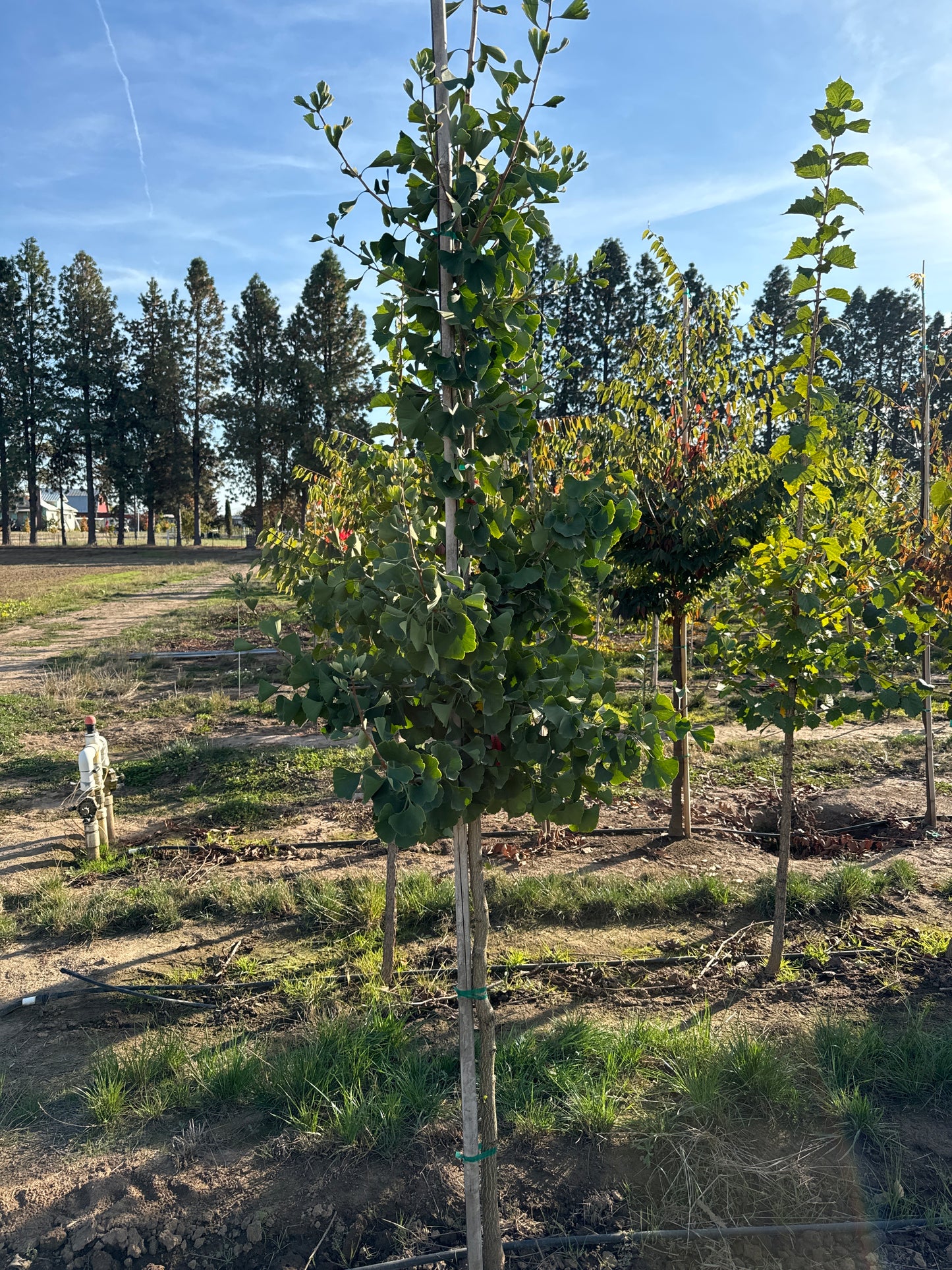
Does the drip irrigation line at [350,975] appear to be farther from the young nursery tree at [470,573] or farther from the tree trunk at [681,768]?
the young nursery tree at [470,573]

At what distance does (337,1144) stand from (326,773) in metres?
5.68

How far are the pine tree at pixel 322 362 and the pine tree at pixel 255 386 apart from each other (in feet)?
4.23

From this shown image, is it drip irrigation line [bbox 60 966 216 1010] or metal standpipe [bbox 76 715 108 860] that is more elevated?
metal standpipe [bbox 76 715 108 860]

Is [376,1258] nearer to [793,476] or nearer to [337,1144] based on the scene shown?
[337,1144]

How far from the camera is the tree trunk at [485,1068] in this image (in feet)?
8.14

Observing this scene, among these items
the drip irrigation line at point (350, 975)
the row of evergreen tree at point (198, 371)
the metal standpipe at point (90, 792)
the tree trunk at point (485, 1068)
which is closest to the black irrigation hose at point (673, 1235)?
the tree trunk at point (485, 1068)

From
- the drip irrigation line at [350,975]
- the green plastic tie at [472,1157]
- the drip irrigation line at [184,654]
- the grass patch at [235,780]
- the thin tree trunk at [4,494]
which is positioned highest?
the thin tree trunk at [4,494]

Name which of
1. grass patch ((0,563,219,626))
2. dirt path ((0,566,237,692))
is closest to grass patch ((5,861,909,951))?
dirt path ((0,566,237,692))

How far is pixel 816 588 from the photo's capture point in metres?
4.09

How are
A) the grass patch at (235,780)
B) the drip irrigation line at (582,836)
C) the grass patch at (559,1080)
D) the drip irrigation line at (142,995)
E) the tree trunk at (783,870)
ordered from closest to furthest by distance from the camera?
1. the grass patch at (559,1080)
2. the drip irrigation line at (142,995)
3. the tree trunk at (783,870)
4. the drip irrigation line at (582,836)
5. the grass patch at (235,780)

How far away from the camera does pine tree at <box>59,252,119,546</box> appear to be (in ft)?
159

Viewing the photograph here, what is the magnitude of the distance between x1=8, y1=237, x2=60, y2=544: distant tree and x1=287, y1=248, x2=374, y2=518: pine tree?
14.3 metres

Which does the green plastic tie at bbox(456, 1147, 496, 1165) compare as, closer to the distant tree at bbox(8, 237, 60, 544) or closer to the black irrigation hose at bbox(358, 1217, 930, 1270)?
the black irrigation hose at bbox(358, 1217, 930, 1270)

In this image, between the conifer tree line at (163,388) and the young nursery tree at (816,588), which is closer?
the young nursery tree at (816,588)
